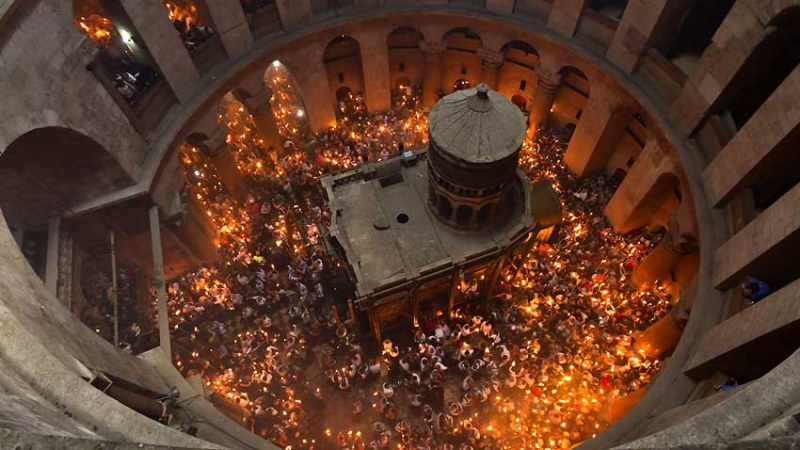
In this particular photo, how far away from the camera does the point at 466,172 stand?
49.9 feet

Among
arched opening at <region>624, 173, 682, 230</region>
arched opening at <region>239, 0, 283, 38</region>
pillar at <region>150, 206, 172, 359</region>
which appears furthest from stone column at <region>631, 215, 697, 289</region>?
arched opening at <region>239, 0, 283, 38</region>

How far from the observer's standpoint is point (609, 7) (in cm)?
2047

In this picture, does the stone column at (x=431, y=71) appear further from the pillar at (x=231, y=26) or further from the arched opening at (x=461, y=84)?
the pillar at (x=231, y=26)

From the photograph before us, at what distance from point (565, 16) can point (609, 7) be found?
268 cm

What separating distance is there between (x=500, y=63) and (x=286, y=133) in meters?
11.7

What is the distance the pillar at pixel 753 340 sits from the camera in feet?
31.9

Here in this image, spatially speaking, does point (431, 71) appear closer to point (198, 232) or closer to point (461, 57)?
point (461, 57)

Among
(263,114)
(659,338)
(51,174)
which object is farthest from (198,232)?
(659,338)

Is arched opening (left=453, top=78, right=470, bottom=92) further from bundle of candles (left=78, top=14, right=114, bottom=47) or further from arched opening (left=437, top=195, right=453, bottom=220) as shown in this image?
bundle of candles (left=78, top=14, right=114, bottom=47)

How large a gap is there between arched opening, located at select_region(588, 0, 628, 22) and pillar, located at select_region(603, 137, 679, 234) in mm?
5974

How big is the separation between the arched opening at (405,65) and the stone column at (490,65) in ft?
10.5

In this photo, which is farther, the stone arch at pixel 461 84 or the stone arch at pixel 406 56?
the stone arch at pixel 461 84

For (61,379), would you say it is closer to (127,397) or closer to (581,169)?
(127,397)

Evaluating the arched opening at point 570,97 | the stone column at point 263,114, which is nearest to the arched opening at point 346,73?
the stone column at point 263,114
